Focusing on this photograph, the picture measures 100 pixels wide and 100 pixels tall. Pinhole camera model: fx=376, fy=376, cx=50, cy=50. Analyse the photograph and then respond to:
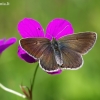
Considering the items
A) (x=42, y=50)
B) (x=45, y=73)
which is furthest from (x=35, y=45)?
(x=45, y=73)

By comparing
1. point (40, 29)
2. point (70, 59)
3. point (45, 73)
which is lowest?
point (45, 73)

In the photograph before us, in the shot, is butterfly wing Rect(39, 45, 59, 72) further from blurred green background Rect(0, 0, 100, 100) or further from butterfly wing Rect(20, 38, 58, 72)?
blurred green background Rect(0, 0, 100, 100)

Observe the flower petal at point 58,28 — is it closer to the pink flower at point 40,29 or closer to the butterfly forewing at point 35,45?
the pink flower at point 40,29

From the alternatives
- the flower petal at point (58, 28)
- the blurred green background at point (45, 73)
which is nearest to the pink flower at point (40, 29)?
the flower petal at point (58, 28)

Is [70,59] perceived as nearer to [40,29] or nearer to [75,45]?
[75,45]

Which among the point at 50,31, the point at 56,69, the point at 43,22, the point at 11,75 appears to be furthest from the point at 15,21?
the point at 56,69
